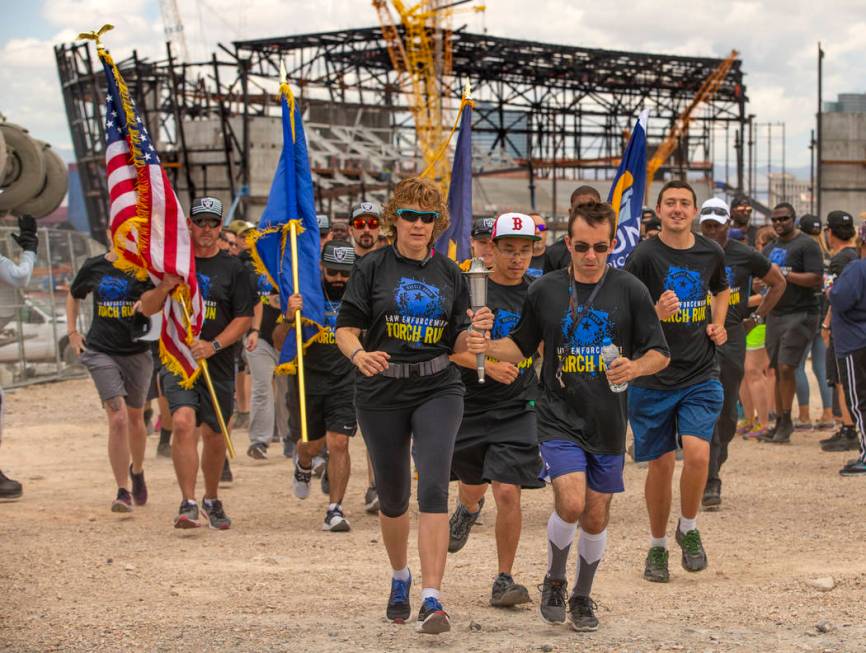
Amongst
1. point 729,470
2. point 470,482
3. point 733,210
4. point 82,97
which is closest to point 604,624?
point 470,482

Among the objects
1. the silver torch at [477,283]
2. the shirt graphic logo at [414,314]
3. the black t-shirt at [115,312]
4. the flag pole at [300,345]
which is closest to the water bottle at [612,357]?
the silver torch at [477,283]

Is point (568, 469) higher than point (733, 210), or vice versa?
point (733, 210)

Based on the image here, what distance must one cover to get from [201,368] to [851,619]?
4641mm

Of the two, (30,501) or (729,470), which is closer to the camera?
(30,501)

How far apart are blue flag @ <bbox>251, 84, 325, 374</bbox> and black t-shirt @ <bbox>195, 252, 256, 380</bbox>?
0.31 m

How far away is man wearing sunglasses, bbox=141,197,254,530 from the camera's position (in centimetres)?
870

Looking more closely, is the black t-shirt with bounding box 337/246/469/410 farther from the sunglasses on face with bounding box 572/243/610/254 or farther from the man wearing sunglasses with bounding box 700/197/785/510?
the man wearing sunglasses with bounding box 700/197/785/510

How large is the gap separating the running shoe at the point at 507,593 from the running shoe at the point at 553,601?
28cm

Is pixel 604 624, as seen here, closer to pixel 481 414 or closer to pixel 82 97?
pixel 481 414

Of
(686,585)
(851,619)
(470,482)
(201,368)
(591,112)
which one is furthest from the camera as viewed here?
(591,112)

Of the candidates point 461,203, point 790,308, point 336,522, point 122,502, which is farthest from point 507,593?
point 790,308

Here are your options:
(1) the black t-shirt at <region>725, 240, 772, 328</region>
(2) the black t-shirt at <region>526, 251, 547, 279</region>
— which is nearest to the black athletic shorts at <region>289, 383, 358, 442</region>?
(2) the black t-shirt at <region>526, 251, 547, 279</region>

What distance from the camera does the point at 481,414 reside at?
6848 millimetres

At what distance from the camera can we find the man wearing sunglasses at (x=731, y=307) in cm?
864
